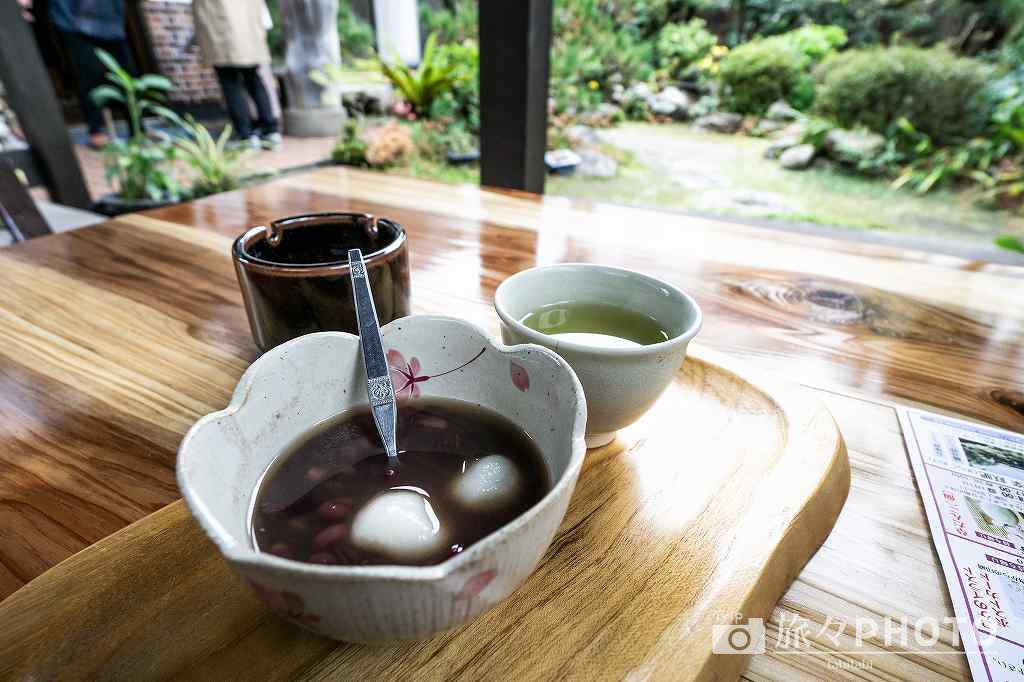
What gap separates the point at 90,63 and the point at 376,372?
6.83 m

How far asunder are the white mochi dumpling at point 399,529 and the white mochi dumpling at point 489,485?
4 cm

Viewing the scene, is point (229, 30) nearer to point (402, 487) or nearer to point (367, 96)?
point (367, 96)

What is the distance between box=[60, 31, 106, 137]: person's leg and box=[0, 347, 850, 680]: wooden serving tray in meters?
6.50

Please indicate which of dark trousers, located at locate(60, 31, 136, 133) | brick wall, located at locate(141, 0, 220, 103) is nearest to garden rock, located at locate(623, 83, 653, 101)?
brick wall, located at locate(141, 0, 220, 103)

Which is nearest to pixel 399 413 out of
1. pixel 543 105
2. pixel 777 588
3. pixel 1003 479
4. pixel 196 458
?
pixel 196 458

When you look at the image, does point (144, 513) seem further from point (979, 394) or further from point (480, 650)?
point (979, 394)

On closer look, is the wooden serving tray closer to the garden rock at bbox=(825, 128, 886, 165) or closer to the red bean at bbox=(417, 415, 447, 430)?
the red bean at bbox=(417, 415, 447, 430)

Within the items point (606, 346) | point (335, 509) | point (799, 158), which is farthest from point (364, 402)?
point (799, 158)

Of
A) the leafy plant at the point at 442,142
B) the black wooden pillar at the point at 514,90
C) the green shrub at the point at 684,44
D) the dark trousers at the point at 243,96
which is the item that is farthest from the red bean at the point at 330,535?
the green shrub at the point at 684,44

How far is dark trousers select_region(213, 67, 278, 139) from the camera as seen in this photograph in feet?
18.5

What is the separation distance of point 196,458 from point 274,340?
405mm

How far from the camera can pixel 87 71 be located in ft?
18.3

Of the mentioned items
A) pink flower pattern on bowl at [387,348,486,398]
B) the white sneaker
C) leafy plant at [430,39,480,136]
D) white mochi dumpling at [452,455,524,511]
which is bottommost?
the white sneaker

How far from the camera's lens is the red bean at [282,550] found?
18.8 inches
